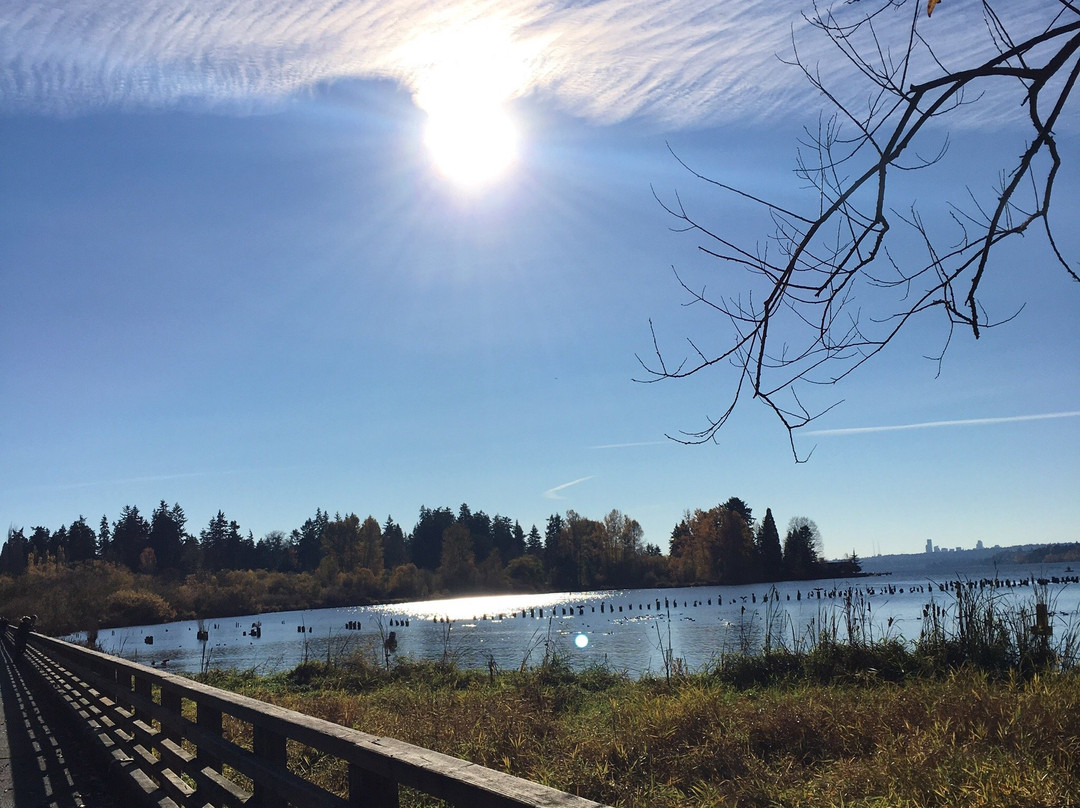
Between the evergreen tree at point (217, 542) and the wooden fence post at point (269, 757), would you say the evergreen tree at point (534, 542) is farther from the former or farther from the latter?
the wooden fence post at point (269, 757)

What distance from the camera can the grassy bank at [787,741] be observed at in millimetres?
5750

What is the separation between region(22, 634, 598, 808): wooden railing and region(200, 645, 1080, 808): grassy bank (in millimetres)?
1630

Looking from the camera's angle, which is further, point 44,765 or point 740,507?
point 740,507

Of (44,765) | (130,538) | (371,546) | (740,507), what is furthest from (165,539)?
(44,765)

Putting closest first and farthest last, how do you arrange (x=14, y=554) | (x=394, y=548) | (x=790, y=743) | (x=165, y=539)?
(x=790, y=743)
(x=14, y=554)
(x=165, y=539)
(x=394, y=548)

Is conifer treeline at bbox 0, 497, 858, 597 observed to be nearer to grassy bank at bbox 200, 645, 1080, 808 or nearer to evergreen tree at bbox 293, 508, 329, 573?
evergreen tree at bbox 293, 508, 329, 573

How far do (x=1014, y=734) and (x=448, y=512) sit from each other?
580 feet

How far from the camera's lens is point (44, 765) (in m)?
8.20

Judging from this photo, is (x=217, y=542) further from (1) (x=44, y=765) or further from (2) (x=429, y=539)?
(1) (x=44, y=765)

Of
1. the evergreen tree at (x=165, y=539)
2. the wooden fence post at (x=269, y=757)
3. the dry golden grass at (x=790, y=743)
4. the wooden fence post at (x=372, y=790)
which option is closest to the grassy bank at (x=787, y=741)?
the dry golden grass at (x=790, y=743)

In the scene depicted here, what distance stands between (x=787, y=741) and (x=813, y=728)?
0.33 m

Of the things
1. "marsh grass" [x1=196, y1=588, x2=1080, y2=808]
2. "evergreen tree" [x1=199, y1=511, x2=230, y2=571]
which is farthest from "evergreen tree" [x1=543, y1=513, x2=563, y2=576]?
"marsh grass" [x1=196, y1=588, x2=1080, y2=808]

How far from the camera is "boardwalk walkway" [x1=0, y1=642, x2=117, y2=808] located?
6.76m

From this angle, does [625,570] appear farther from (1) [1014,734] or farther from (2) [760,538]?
(1) [1014,734]
